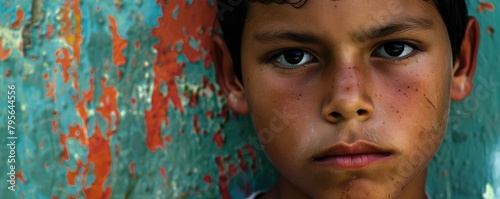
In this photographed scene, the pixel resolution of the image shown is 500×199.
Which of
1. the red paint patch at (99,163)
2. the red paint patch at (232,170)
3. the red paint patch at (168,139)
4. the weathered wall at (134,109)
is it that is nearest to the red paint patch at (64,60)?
the weathered wall at (134,109)

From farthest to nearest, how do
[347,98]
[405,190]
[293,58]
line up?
[405,190]
[293,58]
[347,98]

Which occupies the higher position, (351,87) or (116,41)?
(116,41)

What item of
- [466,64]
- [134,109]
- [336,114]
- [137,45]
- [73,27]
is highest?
[73,27]

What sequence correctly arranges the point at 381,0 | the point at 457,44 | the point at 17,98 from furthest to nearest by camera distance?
the point at 17,98 < the point at 457,44 < the point at 381,0

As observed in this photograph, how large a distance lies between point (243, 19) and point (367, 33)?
247 millimetres

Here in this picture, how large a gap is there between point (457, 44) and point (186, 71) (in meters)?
0.57

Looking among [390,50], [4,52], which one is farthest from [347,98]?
[4,52]

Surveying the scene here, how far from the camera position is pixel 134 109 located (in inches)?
53.1

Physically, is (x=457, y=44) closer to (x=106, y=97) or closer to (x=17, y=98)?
(x=106, y=97)

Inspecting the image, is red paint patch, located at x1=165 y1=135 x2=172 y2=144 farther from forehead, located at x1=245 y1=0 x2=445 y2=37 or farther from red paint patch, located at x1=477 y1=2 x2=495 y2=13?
red paint patch, located at x1=477 y1=2 x2=495 y2=13

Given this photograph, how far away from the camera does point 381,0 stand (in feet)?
3.30

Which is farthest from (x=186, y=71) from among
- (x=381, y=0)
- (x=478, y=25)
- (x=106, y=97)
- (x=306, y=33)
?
(x=478, y=25)

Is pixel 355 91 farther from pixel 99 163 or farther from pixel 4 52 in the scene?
pixel 4 52

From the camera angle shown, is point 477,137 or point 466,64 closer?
point 466,64
